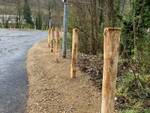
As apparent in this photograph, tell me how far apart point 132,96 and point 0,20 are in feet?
240

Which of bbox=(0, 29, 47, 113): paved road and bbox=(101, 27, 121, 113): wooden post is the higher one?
bbox=(101, 27, 121, 113): wooden post

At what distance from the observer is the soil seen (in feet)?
29.4

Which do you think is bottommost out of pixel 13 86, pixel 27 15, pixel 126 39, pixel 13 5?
pixel 13 86

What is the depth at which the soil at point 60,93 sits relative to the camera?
353 inches

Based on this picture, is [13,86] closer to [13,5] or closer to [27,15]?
[27,15]

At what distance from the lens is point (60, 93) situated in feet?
33.5

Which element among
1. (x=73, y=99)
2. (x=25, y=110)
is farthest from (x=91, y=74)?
(x=25, y=110)

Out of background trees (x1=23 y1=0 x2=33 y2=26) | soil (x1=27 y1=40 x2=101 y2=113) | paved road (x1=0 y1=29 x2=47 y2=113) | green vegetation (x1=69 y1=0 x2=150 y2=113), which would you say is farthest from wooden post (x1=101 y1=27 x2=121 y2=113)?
background trees (x1=23 y1=0 x2=33 y2=26)

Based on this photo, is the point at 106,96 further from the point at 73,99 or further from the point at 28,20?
the point at 28,20

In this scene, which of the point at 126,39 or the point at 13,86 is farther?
the point at 126,39

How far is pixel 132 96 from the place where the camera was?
918 cm

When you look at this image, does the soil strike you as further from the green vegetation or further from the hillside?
the hillside

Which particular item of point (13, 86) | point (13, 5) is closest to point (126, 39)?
point (13, 86)

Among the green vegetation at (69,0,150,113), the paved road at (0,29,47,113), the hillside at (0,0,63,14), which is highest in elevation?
the hillside at (0,0,63,14)
